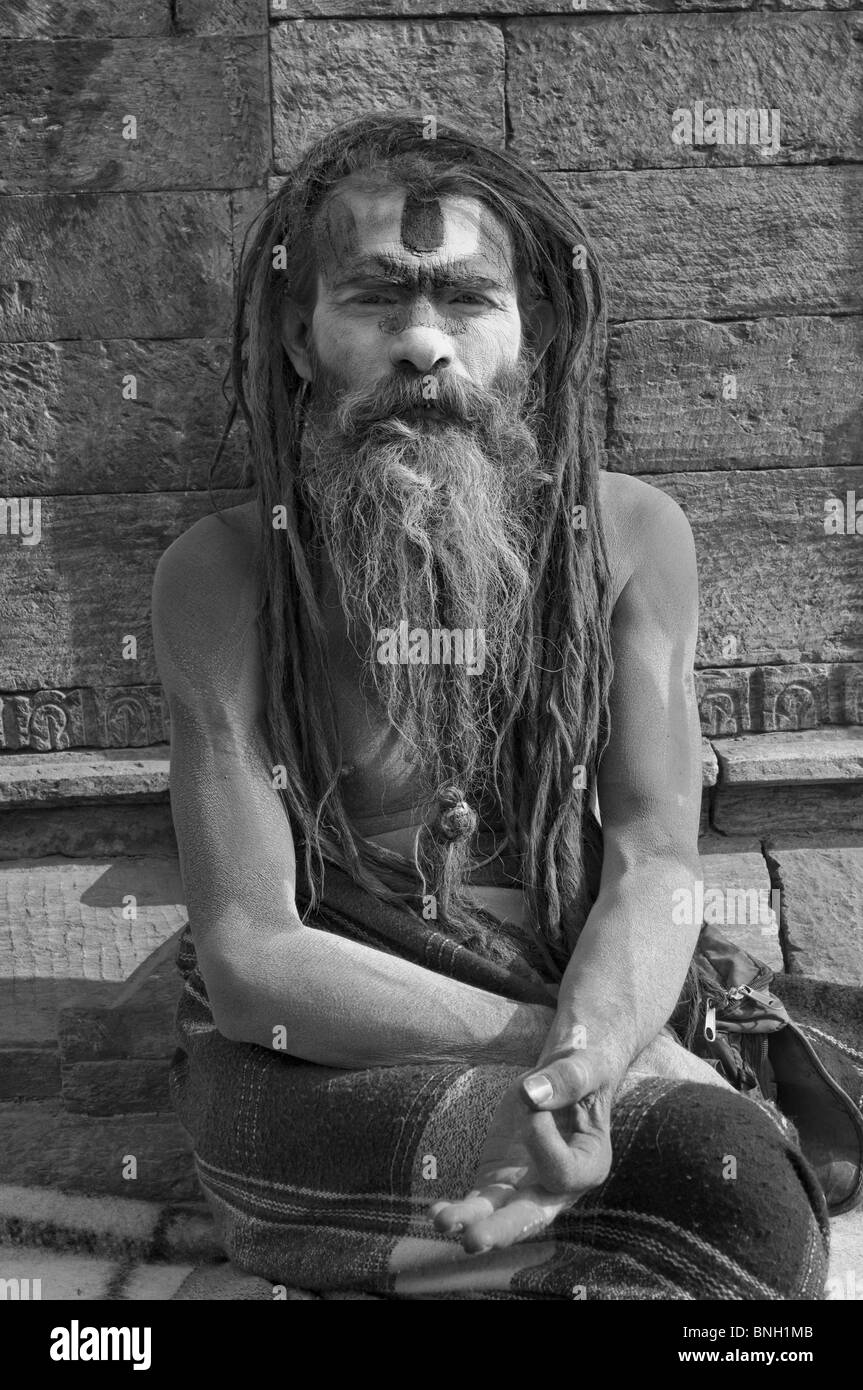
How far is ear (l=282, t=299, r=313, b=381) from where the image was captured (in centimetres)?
288

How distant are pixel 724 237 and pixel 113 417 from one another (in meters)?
1.58

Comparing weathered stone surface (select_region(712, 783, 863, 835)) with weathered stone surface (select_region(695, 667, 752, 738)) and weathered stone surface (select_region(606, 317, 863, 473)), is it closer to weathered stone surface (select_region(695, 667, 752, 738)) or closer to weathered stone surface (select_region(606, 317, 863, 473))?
weathered stone surface (select_region(695, 667, 752, 738))

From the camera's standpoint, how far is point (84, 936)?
3697 millimetres

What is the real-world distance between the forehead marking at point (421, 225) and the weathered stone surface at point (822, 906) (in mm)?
1833

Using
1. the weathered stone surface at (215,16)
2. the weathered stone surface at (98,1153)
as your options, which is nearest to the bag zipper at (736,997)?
the weathered stone surface at (98,1153)

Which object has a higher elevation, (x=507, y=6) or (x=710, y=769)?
(x=507, y=6)

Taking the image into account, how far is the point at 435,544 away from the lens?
2689mm

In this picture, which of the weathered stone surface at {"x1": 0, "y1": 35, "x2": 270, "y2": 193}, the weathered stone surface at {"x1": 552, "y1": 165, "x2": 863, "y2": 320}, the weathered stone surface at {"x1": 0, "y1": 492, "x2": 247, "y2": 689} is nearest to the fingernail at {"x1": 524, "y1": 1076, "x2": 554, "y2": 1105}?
the weathered stone surface at {"x1": 0, "y1": 492, "x2": 247, "y2": 689}

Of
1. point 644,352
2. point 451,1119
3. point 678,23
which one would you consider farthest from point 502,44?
point 451,1119

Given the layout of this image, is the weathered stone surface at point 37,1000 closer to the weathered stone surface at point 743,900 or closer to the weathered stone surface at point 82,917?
the weathered stone surface at point 82,917

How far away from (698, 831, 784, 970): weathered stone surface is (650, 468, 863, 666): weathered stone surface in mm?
498

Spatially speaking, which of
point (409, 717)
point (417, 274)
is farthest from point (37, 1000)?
point (417, 274)

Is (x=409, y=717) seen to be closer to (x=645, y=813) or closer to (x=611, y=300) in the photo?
(x=645, y=813)

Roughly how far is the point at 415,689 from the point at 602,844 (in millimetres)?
459
